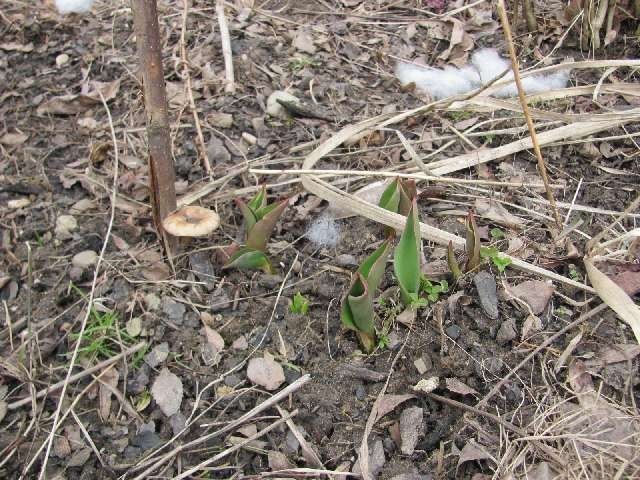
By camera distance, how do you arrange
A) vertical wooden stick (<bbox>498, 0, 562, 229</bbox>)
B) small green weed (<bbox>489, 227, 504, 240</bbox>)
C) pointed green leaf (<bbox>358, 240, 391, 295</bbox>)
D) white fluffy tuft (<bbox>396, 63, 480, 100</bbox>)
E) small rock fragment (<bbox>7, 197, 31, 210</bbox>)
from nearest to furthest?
vertical wooden stick (<bbox>498, 0, 562, 229</bbox>) < pointed green leaf (<bbox>358, 240, 391, 295</bbox>) < small green weed (<bbox>489, 227, 504, 240</bbox>) < small rock fragment (<bbox>7, 197, 31, 210</bbox>) < white fluffy tuft (<bbox>396, 63, 480, 100</bbox>)

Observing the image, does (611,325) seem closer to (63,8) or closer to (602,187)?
(602,187)

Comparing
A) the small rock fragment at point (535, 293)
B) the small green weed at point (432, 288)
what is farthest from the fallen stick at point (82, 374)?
the small rock fragment at point (535, 293)

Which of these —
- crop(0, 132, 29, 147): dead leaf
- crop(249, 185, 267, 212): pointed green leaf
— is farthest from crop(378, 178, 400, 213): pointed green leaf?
crop(0, 132, 29, 147): dead leaf

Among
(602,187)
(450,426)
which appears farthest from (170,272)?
(602,187)

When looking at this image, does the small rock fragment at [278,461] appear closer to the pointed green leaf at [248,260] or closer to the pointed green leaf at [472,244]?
the pointed green leaf at [248,260]

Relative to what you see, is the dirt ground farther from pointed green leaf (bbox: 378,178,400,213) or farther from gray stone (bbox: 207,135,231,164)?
pointed green leaf (bbox: 378,178,400,213)

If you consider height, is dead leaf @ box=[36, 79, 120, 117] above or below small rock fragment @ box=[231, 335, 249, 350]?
above

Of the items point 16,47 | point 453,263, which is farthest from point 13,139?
point 453,263
